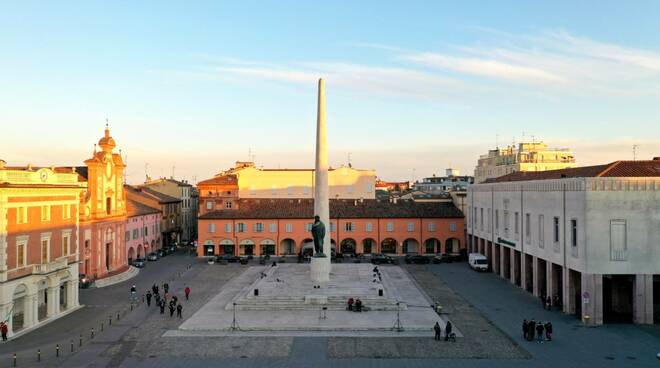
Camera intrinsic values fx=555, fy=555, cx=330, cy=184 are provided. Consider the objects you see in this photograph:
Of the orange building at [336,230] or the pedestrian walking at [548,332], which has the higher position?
the orange building at [336,230]

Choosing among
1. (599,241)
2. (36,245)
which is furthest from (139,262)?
(599,241)

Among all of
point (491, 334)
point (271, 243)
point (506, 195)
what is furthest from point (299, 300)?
point (271, 243)

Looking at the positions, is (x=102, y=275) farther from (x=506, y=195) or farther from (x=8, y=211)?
(x=506, y=195)

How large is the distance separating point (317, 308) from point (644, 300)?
20274mm

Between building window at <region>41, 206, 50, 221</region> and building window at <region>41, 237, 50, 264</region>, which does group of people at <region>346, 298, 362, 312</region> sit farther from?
building window at <region>41, 206, 50, 221</region>

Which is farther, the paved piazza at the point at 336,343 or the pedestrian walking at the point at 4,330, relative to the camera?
the pedestrian walking at the point at 4,330

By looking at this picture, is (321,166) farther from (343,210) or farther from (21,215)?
(343,210)

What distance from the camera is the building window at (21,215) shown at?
3281cm

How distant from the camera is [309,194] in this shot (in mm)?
79375

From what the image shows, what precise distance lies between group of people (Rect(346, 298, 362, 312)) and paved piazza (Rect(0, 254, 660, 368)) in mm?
1074

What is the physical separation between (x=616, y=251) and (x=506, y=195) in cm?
1726

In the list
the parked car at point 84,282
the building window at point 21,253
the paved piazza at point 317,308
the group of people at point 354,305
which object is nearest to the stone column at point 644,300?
the paved piazza at point 317,308

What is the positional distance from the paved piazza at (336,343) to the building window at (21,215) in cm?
666

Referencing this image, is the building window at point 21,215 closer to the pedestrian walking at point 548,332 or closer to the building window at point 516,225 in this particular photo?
the pedestrian walking at point 548,332
